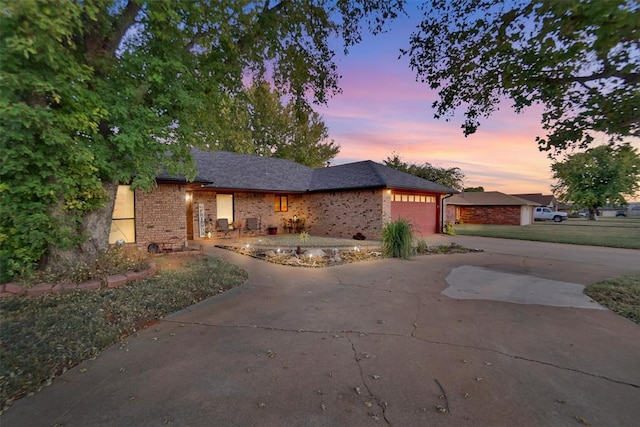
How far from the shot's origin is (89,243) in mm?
5336

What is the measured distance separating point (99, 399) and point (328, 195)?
14431mm

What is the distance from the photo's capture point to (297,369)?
9.37 ft

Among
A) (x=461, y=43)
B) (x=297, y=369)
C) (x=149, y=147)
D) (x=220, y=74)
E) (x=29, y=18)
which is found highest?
(x=461, y=43)

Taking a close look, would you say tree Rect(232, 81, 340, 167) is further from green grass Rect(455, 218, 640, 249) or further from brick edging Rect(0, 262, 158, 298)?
brick edging Rect(0, 262, 158, 298)

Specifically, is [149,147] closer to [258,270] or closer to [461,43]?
[258,270]

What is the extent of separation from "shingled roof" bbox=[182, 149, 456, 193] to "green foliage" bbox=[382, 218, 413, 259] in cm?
440

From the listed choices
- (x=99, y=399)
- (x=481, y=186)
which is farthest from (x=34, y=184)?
(x=481, y=186)

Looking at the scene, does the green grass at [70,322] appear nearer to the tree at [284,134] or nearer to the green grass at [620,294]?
the green grass at [620,294]

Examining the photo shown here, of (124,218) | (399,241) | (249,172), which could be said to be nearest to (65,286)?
(124,218)

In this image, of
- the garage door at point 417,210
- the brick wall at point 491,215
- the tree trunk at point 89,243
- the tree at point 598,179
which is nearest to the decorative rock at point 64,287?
the tree trunk at point 89,243

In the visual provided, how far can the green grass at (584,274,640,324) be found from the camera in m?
4.53

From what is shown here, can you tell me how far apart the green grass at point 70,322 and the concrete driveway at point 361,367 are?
0.70 ft

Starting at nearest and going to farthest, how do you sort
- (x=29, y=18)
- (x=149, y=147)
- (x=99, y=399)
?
(x=99, y=399), (x=29, y=18), (x=149, y=147)

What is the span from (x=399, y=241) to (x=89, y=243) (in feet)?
26.1
